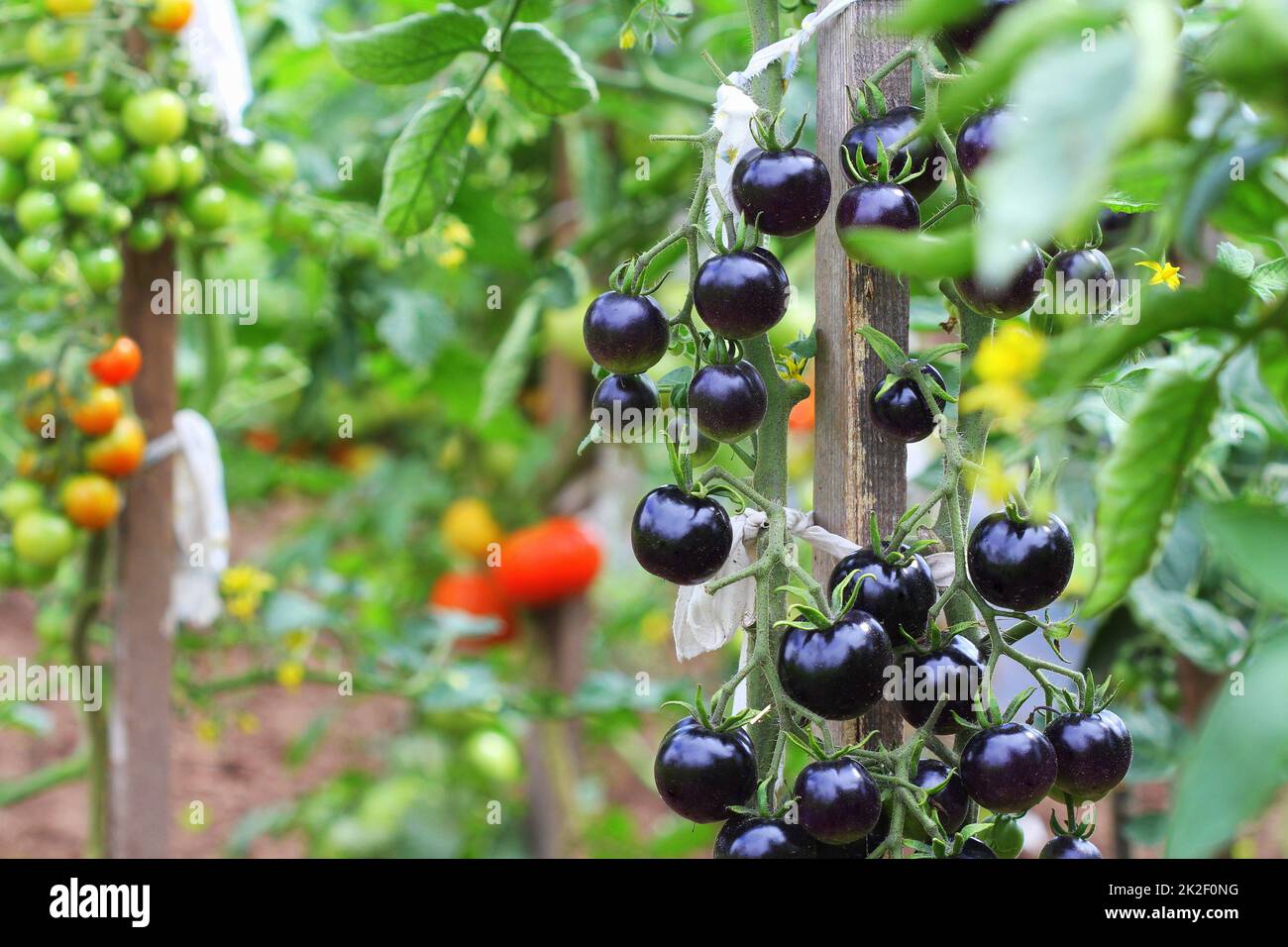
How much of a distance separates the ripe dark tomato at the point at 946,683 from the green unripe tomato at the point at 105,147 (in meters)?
1.06

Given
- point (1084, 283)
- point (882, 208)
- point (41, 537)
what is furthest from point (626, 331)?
point (41, 537)

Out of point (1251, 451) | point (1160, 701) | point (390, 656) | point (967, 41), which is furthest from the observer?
point (390, 656)

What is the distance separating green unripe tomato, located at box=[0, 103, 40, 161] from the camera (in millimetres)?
1224

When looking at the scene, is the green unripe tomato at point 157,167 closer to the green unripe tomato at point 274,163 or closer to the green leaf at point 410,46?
the green unripe tomato at point 274,163

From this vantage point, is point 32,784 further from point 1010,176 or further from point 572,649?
point 1010,176

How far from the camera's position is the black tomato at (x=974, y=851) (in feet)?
2.08

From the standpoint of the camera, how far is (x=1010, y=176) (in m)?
0.31

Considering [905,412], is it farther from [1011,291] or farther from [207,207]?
[207,207]

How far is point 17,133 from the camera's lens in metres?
1.23

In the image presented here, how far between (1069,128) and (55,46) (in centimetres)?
134

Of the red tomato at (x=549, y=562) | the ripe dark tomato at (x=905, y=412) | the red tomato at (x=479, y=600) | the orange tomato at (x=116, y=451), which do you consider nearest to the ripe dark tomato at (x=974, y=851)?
the ripe dark tomato at (x=905, y=412)
